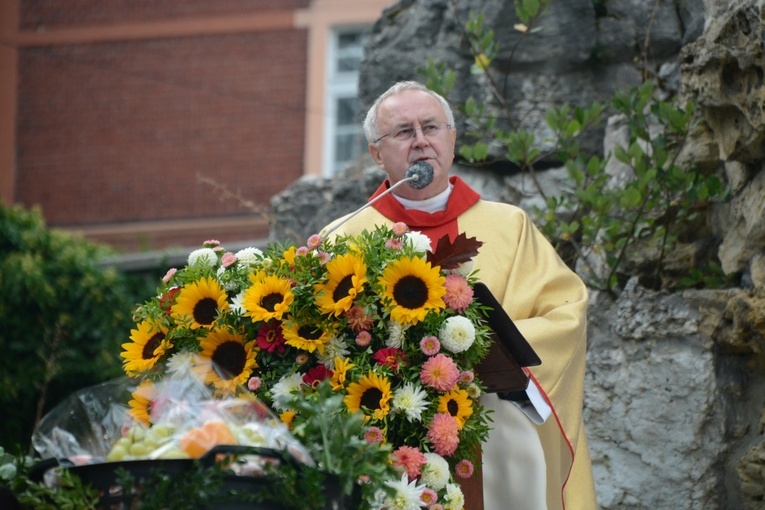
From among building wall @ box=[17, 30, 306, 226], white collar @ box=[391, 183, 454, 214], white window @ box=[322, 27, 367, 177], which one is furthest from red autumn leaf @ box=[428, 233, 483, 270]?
white window @ box=[322, 27, 367, 177]

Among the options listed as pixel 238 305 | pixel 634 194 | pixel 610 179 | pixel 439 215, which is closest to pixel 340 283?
pixel 238 305

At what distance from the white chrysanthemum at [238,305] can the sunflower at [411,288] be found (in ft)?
1.36

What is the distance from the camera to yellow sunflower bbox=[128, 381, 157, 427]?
340 cm

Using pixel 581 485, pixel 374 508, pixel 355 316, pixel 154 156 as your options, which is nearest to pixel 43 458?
pixel 374 508

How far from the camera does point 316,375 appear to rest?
4133 mm

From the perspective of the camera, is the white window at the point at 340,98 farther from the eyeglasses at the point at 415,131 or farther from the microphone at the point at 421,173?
the microphone at the point at 421,173

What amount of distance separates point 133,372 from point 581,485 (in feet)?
5.36

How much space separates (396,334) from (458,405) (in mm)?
274

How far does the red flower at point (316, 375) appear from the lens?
4.12 m

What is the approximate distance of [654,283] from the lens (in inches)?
250

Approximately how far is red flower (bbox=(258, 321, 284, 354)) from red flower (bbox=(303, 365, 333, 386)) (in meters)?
0.12

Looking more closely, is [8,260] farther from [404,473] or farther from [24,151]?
[404,473]

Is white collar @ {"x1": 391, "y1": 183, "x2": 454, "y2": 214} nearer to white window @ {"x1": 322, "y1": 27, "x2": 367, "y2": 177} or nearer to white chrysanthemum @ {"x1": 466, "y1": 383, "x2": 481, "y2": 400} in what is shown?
white chrysanthemum @ {"x1": 466, "y1": 383, "x2": 481, "y2": 400}

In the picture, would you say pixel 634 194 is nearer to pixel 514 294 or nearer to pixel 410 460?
pixel 514 294
